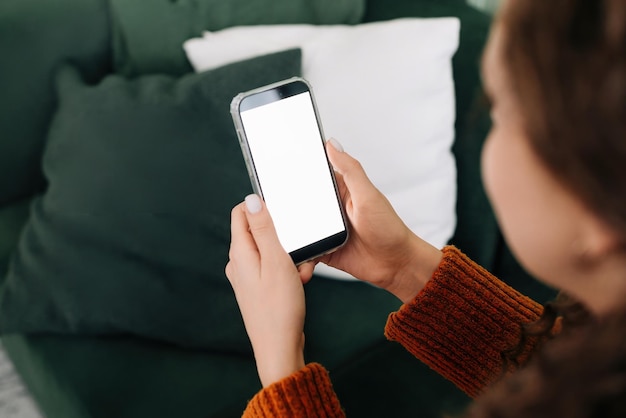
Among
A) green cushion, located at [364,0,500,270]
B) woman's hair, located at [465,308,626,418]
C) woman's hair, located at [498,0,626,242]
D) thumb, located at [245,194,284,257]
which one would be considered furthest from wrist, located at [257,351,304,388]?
green cushion, located at [364,0,500,270]

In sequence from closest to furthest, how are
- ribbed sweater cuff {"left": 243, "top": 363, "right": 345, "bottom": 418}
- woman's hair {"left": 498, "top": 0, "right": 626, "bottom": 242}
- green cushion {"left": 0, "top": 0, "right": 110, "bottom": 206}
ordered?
1. woman's hair {"left": 498, "top": 0, "right": 626, "bottom": 242}
2. ribbed sweater cuff {"left": 243, "top": 363, "right": 345, "bottom": 418}
3. green cushion {"left": 0, "top": 0, "right": 110, "bottom": 206}

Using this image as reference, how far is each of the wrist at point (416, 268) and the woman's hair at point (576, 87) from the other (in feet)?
1.31

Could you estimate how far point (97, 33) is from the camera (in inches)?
44.3

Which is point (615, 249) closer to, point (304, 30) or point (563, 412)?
point (563, 412)

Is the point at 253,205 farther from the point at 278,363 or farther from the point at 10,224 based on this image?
the point at 10,224

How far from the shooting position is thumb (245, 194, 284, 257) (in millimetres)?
646


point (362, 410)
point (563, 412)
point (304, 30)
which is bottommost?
point (362, 410)

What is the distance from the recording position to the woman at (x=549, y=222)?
0.31 m

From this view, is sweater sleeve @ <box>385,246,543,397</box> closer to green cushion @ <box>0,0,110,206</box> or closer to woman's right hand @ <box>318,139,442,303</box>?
woman's right hand @ <box>318,139,442,303</box>

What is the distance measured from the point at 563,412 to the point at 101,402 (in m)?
0.70

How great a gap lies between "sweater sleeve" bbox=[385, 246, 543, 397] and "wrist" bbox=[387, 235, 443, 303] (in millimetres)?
22

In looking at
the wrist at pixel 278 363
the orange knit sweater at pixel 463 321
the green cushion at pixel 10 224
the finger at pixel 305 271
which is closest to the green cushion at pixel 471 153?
the orange knit sweater at pixel 463 321

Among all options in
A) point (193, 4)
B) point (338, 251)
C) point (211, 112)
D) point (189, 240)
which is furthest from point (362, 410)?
point (193, 4)

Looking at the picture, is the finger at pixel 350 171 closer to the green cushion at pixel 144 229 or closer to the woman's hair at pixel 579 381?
the green cushion at pixel 144 229
